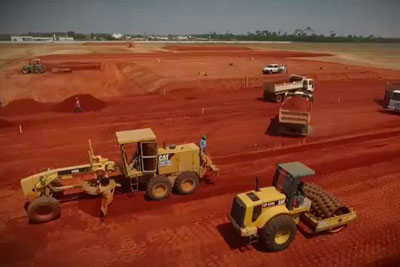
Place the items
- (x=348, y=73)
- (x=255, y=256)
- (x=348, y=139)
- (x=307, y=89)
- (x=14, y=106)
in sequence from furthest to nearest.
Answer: (x=348, y=73) → (x=307, y=89) → (x=14, y=106) → (x=348, y=139) → (x=255, y=256)

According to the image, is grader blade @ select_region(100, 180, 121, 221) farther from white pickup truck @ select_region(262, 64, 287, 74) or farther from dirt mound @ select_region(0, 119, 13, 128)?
white pickup truck @ select_region(262, 64, 287, 74)

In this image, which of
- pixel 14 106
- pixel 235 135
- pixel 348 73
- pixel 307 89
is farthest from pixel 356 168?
pixel 348 73

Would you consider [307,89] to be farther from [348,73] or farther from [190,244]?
[190,244]

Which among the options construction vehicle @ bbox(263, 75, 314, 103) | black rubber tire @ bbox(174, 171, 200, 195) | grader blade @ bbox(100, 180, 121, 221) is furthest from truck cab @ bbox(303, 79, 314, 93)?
grader blade @ bbox(100, 180, 121, 221)

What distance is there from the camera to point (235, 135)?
18797mm

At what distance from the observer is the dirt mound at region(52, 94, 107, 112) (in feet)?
83.1

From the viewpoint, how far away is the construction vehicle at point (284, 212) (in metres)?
8.25

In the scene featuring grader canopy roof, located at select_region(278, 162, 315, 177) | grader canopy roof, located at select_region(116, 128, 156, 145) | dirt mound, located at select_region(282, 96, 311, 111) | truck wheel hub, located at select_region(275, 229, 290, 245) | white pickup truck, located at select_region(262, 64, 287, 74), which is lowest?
truck wheel hub, located at select_region(275, 229, 290, 245)

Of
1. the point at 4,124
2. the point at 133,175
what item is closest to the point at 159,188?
the point at 133,175

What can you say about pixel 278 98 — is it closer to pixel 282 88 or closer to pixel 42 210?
pixel 282 88

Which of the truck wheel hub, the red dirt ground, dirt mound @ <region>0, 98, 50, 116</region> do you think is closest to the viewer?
the truck wheel hub

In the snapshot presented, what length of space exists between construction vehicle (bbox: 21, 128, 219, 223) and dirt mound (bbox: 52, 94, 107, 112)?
1526 centimetres

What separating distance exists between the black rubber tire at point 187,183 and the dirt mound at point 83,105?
16.5m

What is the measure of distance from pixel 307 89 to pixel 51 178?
79.9ft
